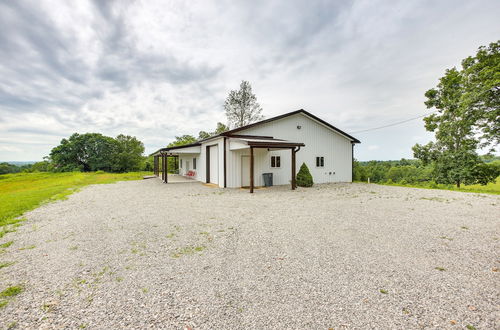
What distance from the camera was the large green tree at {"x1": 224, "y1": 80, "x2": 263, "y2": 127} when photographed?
30844 mm

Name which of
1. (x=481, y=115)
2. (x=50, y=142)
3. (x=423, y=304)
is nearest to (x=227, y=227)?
(x=423, y=304)

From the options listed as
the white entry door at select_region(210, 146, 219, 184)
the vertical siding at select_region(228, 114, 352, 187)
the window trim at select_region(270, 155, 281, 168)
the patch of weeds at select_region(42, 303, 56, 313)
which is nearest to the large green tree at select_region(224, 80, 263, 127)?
the vertical siding at select_region(228, 114, 352, 187)

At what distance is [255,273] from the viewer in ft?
10.1

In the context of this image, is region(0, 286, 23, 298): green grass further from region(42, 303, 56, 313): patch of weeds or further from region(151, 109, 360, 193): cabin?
region(151, 109, 360, 193): cabin

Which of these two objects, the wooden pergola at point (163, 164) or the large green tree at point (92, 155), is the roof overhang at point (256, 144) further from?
the large green tree at point (92, 155)

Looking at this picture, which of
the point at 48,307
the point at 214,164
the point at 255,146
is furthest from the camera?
the point at 214,164

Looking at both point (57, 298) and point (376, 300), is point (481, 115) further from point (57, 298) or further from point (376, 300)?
point (57, 298)

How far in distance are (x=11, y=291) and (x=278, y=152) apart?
505 inches

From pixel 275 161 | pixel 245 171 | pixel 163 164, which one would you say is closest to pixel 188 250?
pixel 245 171

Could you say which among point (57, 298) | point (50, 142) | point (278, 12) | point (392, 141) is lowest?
point (57, 298)

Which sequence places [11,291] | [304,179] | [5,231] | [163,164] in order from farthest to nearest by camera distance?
[163,164]
[304,179]
[5,231]
[11,291]

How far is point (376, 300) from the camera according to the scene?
7.93ft

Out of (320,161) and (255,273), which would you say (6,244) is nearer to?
(255,273)

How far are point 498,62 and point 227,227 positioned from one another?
22670 mm
